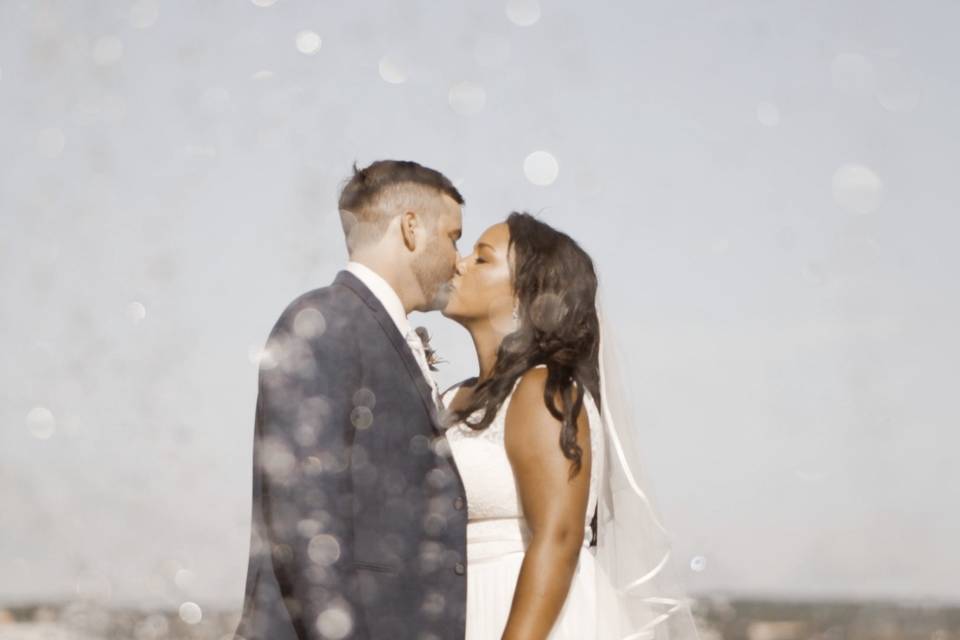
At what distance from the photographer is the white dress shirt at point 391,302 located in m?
4.06

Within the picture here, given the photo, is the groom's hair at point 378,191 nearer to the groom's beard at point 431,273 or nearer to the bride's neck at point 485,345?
the groom's beard at point 431,273

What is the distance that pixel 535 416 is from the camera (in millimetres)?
3992

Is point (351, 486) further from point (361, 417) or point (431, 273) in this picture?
point (431, 273)

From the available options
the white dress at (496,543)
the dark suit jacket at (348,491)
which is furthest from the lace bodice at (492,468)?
the dark suit jacket at (348,491)

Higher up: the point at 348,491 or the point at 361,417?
the point at 361,417

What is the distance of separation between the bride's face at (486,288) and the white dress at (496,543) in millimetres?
472

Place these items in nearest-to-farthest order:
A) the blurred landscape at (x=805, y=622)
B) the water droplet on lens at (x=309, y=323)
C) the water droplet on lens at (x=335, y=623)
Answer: the water droplet on lens at (x=335, y=623), the water droplet on lens at (x=309, y=323), the blurred landscape at (x=805, y=622)

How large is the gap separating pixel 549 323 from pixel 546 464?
2.18 ft

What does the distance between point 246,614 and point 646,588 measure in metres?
1.64

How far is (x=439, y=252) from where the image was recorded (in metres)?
4.29

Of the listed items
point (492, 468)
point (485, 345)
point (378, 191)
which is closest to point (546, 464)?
point (492, 468)

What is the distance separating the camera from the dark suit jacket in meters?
3.61

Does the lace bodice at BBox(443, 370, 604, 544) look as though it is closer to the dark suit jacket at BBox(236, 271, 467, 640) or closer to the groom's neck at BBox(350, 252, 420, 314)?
the dark suit jacket at BBox(236, 271, 467, 640)

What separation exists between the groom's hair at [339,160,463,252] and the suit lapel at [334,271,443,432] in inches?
10.5
